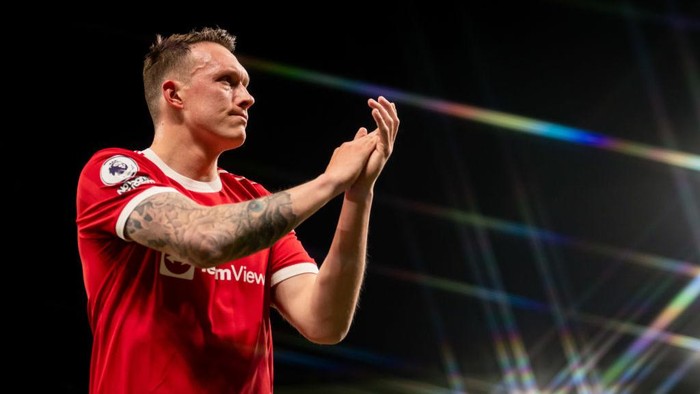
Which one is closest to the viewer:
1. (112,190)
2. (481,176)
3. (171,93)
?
(112,190)

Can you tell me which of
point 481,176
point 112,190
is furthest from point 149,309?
point 481,176

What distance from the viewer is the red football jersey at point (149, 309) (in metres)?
1.16

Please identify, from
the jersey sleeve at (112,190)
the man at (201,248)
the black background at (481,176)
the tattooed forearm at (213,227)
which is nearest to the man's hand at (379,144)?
the man at (201,248)

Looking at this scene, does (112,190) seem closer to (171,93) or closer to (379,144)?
(171,93)

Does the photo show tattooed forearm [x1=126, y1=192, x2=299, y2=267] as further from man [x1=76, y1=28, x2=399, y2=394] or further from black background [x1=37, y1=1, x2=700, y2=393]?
black background [x1=37, y1=1, x2=700, y2=393]

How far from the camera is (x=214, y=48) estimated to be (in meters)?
1.41

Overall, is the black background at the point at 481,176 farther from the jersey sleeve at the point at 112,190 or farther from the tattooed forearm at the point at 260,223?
the tattooed forearm at the point at 260,223

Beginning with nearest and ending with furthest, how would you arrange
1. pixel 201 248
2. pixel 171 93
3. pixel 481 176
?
1. pixel 201 248
2. pixel 171 93
3. pixel 481 176

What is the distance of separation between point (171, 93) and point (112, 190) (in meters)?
0.27

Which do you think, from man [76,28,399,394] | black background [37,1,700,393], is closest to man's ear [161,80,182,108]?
man [76,28,399,394]

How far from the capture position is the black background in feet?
11.6

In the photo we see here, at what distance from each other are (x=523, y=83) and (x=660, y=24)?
0.68 meters

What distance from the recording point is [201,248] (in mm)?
1047

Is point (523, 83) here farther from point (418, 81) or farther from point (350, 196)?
point (350, 196)
